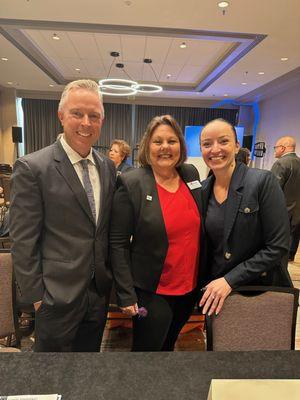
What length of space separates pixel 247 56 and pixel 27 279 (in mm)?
5688

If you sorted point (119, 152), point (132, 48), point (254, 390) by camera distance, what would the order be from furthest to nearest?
1. point (132, 48)
2. point (119, 152)
3. point (254, 390)

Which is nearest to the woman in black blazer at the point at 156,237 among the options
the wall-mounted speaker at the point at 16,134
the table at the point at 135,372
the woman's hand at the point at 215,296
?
the woman's hand at the point at 215,296

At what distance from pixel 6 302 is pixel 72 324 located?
1.22ft

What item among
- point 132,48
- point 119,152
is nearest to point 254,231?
point 119,152

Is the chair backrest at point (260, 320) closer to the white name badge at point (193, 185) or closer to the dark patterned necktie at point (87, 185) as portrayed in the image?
the white name badge at point (193, 185)

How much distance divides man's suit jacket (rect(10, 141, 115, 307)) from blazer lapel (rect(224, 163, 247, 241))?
592 millimetres

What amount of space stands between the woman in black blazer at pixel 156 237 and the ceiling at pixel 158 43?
2.96 m

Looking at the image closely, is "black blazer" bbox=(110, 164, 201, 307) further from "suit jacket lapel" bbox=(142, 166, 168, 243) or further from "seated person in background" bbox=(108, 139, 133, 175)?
"seated person in background" bbox=(108, 139, 133, 175)

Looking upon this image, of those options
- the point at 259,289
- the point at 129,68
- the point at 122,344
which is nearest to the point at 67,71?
the point at 129,68

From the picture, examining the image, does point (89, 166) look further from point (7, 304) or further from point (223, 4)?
point (223, 4)

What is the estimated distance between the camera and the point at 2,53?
19.3 ft

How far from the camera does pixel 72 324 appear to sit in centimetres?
131

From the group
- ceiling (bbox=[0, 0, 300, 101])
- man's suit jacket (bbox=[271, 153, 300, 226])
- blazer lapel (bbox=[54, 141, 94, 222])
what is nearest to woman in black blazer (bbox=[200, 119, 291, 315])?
blazer lapel (bbox=[54, 141, 94, 222])

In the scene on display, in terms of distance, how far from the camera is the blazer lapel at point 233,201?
1.38 m
